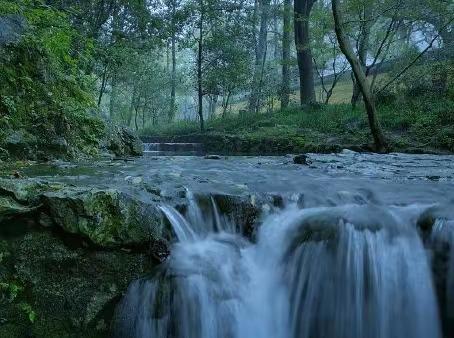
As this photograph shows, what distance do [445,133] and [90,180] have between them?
31.3ft

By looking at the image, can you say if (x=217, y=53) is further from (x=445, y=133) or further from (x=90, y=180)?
(x=90, y=180)

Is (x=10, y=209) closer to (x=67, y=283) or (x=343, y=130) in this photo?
(x=67, y=283)

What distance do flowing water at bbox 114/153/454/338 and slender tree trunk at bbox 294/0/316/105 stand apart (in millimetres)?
14919

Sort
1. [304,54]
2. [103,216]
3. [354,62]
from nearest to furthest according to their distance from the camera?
[103,216], [354,62], [304,54]

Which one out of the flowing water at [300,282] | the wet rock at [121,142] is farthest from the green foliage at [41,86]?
the flowing water at [300,282]

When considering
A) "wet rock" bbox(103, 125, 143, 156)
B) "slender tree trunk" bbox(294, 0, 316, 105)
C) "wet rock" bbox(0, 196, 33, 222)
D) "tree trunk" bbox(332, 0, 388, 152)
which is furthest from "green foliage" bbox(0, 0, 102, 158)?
"slender tree trunk" bbox(294, 0, 316, 105)

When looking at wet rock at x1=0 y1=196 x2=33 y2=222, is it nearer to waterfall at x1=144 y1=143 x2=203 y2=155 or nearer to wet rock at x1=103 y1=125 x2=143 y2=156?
wet rock at x1=103 y1=125 x2=143 y2=156

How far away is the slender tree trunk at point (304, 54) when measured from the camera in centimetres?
1800

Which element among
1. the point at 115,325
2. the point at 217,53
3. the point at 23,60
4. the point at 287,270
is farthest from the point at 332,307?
the point at 217,53

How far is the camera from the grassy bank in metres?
11.5

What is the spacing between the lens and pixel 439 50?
54.6ft

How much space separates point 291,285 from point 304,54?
16.9 meters

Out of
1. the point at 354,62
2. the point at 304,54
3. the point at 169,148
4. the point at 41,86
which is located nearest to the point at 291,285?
the point at 41,86

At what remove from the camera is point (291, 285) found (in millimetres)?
3611
